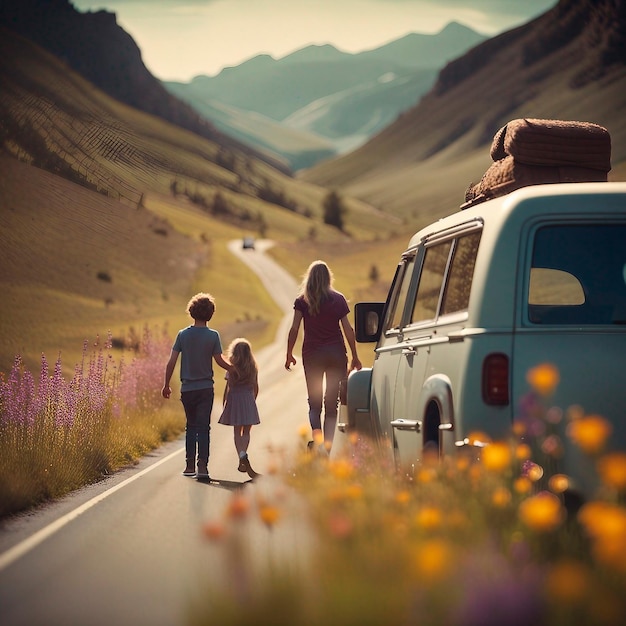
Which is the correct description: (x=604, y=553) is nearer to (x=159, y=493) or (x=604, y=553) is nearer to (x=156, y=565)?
(x=156, y=565)

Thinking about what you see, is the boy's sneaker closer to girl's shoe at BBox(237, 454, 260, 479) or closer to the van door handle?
girl's shoe at BBox(237, 454, 260, 479)

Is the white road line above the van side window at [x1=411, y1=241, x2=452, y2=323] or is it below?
below

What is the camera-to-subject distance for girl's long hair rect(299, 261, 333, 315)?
13.0 metres

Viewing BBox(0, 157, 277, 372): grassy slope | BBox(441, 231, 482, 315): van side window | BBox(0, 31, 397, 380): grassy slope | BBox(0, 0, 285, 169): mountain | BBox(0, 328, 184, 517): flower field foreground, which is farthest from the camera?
BBox(0, 0, 285, 169): mountain

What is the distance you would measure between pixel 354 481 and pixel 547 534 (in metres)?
1.83

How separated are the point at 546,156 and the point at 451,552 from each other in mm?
5389

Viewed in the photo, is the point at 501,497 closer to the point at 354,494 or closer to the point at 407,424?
the point at 354,494

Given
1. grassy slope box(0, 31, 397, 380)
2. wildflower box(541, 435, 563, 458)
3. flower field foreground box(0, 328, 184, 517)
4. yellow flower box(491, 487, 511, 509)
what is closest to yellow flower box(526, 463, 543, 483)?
wildflower box(541, 435, 563, 458)

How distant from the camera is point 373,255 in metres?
124

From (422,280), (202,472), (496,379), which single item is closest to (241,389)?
(202,472)

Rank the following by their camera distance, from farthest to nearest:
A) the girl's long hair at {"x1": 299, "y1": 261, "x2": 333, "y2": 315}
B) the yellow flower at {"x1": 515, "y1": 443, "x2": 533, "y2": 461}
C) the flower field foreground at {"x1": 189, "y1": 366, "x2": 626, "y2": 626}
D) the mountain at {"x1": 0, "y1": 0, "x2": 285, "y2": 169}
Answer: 1. the mountain at {"x1": 0, "y1": 0, "x2": 285, "y2": 169}
2. the girl's long hair at {"x1": 299, "y1": 261, "x2": 333, "y2": 315}
3. the yellow flower at {"x1": 515, "y1": 443, "x2": 533, "y2": 461}
4. the flower field foreground at {"x1": 189, "y1": 366, "x2": 626, "y2": 626}

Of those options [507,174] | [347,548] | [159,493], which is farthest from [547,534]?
[159,493]

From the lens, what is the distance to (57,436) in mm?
13125

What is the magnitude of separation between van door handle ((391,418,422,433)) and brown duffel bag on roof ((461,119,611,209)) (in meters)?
2.00
